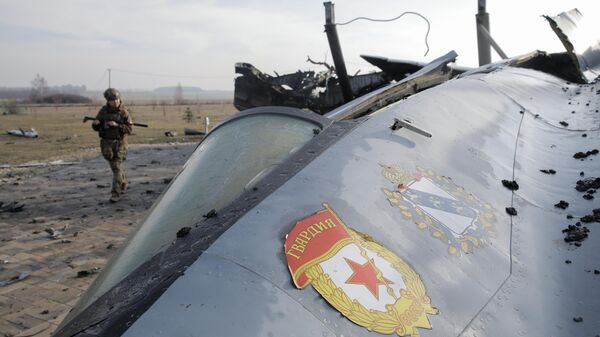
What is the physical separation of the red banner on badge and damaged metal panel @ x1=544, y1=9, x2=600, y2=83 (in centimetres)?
631

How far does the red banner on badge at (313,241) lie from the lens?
190 centimetres

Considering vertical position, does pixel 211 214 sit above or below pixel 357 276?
above

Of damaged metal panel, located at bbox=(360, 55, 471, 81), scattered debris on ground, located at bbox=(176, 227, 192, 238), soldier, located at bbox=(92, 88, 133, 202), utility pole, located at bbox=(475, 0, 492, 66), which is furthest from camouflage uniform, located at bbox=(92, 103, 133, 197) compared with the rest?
scattered debris on ground, located at bbox=(176, 227, 192, 238)

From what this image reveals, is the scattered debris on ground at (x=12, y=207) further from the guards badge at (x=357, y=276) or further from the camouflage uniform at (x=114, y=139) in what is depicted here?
the guards badge at (x=357, y=276)

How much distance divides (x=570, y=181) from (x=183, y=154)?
13.9 m

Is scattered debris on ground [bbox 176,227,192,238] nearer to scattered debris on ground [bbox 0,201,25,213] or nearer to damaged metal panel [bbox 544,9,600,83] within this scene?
damaged metal panel [bbox 544,9,600,83]

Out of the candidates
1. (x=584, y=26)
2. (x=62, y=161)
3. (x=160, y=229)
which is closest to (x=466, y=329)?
(x=160, y=229)

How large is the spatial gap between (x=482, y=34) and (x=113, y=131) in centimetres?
809

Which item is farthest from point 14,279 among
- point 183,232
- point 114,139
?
point 183,232

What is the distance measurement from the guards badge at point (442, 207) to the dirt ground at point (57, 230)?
1.51 metres

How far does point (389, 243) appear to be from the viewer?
7.43ft

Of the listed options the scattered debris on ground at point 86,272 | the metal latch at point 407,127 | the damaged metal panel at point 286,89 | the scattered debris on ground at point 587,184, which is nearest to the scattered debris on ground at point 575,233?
the scattered debris on ground at point 587,184

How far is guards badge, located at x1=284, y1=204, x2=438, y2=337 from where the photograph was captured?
73.7 inches

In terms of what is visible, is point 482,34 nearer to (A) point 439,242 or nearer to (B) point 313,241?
(A) point 439,242
